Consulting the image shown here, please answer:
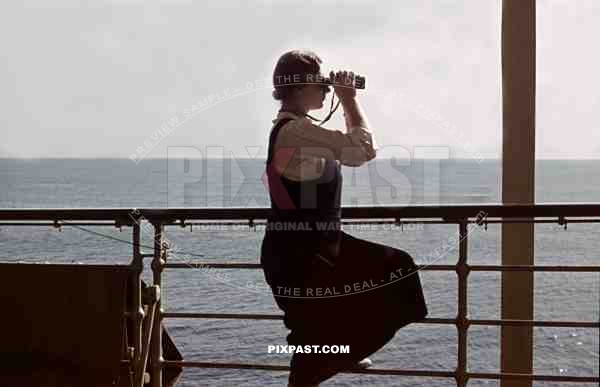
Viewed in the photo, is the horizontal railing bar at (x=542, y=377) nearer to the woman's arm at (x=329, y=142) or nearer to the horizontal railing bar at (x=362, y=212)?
the horizontal railing bar at (x=362, y=212)

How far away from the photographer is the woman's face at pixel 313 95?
8.59ft

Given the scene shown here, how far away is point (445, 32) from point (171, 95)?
21.5 m

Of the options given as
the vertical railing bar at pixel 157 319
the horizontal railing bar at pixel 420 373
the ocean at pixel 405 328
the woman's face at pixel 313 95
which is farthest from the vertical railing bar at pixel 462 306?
the ocean at pixel 405 328

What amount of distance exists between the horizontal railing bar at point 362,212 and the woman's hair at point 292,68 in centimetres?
39

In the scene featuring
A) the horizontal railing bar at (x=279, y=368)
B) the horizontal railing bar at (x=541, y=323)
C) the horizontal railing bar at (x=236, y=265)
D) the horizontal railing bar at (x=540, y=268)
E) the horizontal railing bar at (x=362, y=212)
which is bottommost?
the horizontal railing bar at (x=279, y=368)

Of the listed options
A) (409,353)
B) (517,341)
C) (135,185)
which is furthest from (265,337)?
(135,185)

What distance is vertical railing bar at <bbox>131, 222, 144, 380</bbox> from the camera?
298 centimetres

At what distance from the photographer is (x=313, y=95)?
2629 millimetres

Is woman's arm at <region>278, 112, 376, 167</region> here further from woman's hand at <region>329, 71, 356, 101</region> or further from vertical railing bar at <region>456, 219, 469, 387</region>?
vertical railing bar at <region>456, 219, 469, 387</region>

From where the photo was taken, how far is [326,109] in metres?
A: 2.68

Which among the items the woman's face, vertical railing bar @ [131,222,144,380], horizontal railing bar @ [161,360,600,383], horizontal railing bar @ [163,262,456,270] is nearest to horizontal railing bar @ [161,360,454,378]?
horizontal railing bar @ [161,360,600,383]

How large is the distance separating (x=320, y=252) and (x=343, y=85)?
0.51 meters

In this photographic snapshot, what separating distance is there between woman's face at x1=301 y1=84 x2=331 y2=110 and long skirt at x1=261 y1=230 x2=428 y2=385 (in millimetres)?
396

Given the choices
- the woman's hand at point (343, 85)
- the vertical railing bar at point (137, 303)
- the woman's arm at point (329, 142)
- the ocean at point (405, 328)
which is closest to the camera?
the woman's arm at point (329, 142)
